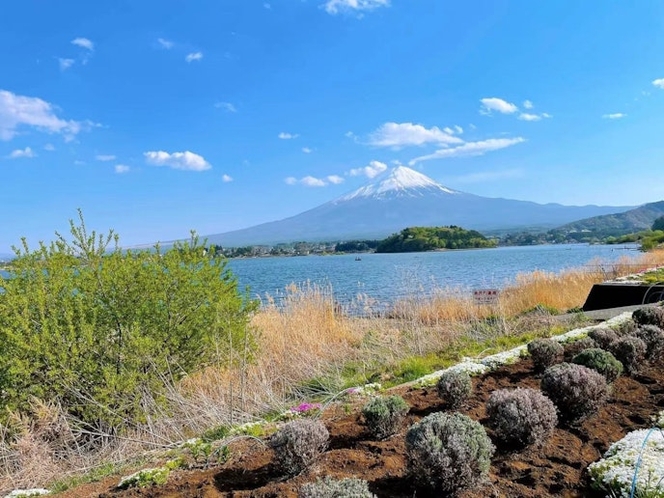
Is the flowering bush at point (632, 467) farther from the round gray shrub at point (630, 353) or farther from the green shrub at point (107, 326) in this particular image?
the green shrub at point (107, 326)

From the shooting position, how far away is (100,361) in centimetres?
585

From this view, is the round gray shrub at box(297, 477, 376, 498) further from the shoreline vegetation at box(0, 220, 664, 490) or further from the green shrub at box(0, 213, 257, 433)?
the green shrub at box(0, 213, 257, 433)

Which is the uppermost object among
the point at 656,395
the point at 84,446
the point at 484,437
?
the point at 484,437

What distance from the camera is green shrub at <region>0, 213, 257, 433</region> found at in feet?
18.0

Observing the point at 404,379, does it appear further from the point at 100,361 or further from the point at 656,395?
the point at 100,361

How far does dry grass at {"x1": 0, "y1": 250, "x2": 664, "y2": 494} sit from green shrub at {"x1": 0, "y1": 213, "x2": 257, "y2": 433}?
0.92ft

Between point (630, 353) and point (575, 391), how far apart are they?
1697mm

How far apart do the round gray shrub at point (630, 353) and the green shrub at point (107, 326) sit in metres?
3.55

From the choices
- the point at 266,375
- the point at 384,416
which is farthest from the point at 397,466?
the point at 266,375

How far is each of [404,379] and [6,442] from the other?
4.47 metres

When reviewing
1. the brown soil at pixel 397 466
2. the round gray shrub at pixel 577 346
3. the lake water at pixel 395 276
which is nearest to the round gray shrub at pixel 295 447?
the brown soil at pixel 397 466

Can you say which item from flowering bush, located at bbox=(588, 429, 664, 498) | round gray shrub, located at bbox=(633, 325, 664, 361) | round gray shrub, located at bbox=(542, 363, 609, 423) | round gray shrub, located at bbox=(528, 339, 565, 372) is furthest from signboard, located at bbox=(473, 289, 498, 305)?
flowering bush, located at bbox=(588, 429, 664, 498)

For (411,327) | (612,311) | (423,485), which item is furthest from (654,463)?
(612,311)

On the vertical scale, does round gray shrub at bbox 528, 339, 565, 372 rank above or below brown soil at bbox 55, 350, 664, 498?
above
